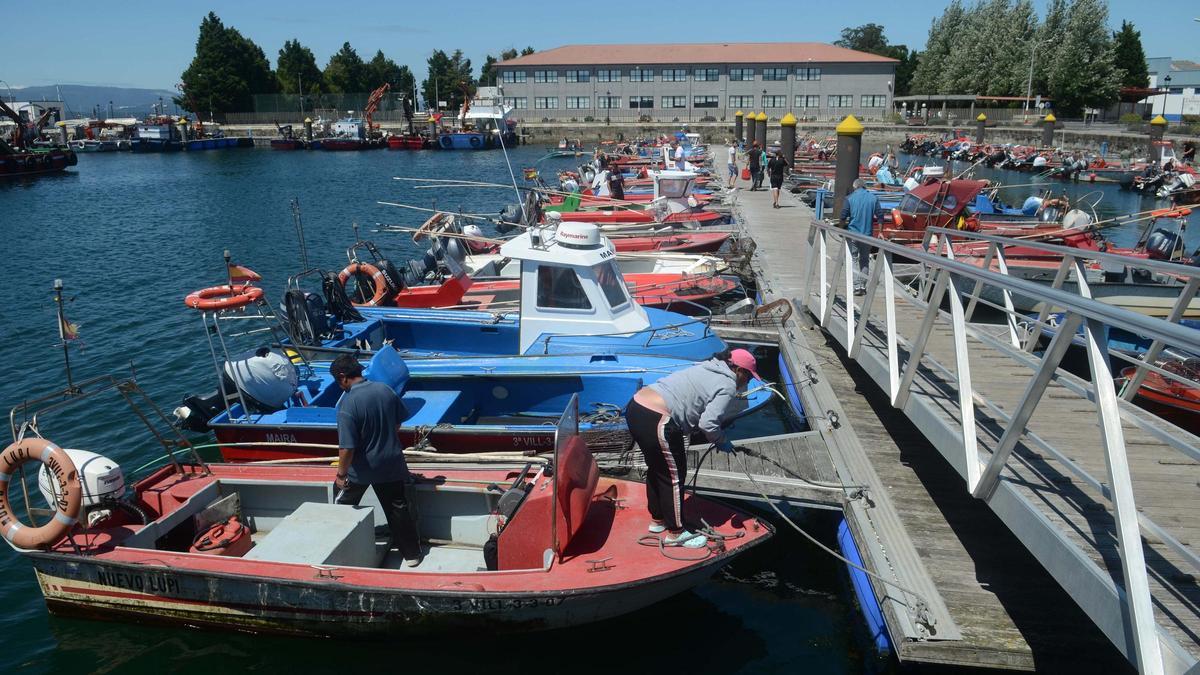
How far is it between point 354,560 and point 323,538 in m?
0.33

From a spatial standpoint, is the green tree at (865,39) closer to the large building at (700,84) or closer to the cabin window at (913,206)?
the large building at (700,84)

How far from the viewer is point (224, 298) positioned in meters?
8.47

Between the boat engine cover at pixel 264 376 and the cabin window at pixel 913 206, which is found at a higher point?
the cabin window at pixel 913 206

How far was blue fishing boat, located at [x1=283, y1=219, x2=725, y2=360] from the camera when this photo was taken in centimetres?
1034

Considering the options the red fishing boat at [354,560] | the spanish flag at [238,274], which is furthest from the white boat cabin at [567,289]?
the red fishing boat at [354,560]

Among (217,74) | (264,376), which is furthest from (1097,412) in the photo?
(217,74)

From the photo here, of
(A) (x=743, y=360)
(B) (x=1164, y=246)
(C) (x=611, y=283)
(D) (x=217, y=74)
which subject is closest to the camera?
(A) (x=743, y=360)

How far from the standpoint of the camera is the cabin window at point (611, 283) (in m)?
10.5

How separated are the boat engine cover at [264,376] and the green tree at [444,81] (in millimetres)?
111903

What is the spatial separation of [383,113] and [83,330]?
85457 mm

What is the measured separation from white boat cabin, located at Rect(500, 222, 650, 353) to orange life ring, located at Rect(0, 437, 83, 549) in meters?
5.49

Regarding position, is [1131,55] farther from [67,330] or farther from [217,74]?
[217,74]

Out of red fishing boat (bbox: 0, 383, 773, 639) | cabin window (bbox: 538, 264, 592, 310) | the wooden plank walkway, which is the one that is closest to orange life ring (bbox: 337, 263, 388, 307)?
cabin window (bbox: 538, 264, 592, 310)

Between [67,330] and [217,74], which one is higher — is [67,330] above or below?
below
